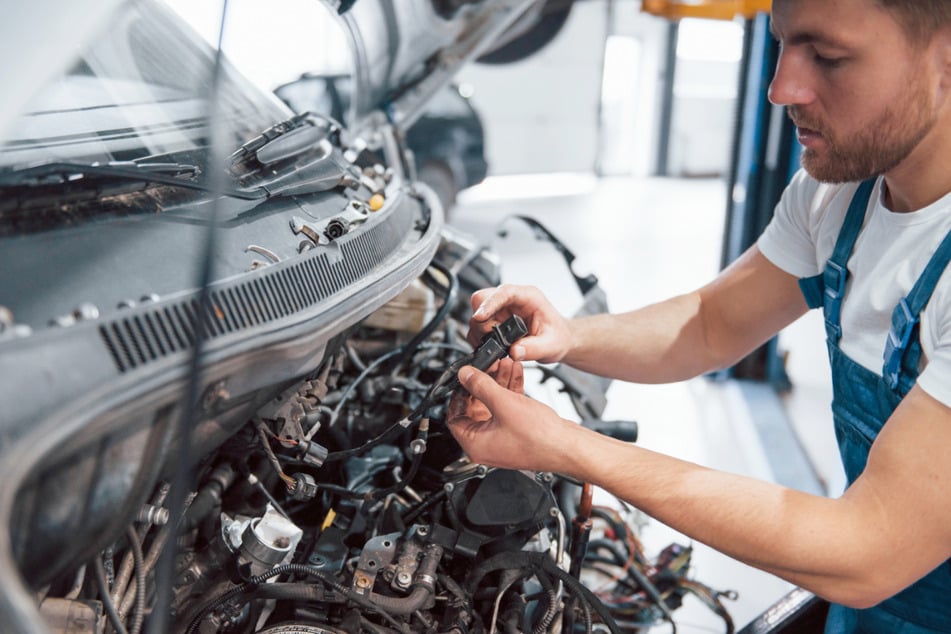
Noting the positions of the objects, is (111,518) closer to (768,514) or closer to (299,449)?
(299,449)

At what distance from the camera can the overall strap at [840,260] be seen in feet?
4.71

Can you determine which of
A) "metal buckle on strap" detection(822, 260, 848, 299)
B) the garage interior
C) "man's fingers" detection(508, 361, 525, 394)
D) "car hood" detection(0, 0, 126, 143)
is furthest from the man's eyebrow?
the garage interior

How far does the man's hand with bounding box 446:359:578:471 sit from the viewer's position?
1.09 metres

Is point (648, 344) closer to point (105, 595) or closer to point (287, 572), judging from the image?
point (287, 572)

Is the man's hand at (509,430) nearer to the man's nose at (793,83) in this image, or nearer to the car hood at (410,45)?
the man's nose at (793,83)

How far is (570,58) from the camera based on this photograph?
9.29 m

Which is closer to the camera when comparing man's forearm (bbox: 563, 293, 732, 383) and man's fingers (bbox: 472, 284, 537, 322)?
man's fingers (bbox: 472, 284, 537, 322)

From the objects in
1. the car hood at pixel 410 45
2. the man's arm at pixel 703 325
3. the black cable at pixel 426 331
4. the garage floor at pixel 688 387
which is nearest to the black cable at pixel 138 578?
the black cable at pixel 426 331

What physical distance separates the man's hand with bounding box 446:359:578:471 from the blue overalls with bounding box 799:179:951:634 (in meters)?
0.46

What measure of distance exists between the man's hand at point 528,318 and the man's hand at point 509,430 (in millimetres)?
166

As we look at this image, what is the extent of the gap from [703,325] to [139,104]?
1126 mm

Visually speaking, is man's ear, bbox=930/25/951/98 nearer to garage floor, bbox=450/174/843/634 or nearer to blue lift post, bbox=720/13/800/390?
garage floor, bbox=450/174/843/634

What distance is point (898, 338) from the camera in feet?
3.99

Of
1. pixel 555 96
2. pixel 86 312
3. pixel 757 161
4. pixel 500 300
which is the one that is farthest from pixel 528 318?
pixel 555 96
